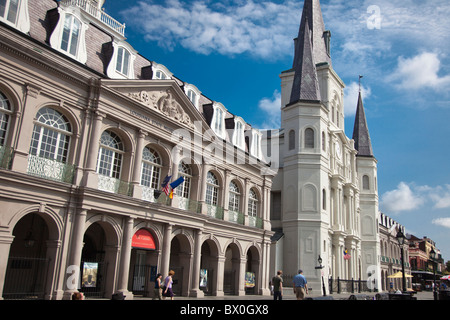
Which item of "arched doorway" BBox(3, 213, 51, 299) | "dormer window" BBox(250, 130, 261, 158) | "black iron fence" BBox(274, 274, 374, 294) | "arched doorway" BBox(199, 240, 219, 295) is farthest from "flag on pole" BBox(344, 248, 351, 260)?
"arched doorway" BBox(3, 213, 51, 299)

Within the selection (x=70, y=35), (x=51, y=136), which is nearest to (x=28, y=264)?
(x=51, y=136)

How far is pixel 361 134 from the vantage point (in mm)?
54375

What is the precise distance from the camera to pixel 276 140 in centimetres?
3988

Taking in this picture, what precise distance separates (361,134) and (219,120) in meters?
32.0

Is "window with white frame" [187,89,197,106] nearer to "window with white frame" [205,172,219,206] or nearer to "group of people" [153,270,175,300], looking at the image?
"window with white frame" [205,172,219,206]

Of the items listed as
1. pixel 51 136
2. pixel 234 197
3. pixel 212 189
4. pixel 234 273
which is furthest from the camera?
pixel 234 197

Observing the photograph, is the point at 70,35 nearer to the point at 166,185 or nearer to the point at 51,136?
the point at 51,136

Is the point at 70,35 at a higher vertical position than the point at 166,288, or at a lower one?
higher

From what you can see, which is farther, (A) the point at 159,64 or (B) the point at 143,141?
(A) the point at 159,64

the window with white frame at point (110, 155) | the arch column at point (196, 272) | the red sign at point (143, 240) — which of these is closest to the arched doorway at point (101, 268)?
the red sign at point (143, 240)

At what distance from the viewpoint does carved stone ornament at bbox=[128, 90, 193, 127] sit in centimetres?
2126

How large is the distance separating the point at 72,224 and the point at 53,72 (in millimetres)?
6560

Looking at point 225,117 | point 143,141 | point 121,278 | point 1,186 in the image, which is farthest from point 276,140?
point 1,186
